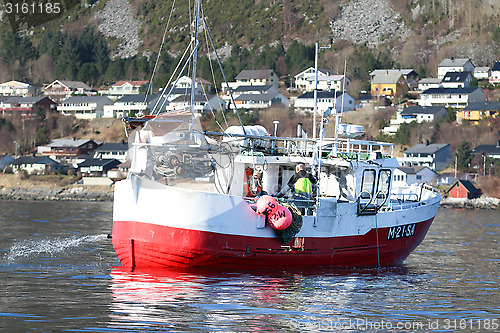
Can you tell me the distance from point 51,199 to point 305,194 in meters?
67.6

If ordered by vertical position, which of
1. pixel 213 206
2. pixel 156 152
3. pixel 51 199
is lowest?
pixel 51 199

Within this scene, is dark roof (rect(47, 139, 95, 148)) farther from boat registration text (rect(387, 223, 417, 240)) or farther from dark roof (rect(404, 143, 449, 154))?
boat registration text (rect(387, 223, 417, 240))

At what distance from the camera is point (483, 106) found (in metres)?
112

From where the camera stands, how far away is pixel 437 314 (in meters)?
17.5

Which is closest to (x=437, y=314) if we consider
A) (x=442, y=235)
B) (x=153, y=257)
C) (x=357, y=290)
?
(x=357, y=290)

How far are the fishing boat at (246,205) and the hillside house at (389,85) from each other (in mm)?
114948

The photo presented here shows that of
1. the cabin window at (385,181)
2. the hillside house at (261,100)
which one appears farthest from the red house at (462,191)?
the cabin window at (385,181)

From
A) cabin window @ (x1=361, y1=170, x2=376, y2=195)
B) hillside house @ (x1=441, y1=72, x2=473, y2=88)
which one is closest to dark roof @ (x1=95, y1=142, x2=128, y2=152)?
hillside house @ (x1=441, y1=72, x2=473, y2=88)

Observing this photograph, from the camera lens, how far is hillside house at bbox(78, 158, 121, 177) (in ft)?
336

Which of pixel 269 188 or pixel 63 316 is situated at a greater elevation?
Result: pixel 269 188

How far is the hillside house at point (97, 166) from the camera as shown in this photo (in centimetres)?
10256

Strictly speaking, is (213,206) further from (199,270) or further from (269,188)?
(269,188)

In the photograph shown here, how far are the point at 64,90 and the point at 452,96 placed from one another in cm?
Result: 8374

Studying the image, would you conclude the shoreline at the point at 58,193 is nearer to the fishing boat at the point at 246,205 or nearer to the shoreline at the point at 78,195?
the shoreline at the point at 78,195
